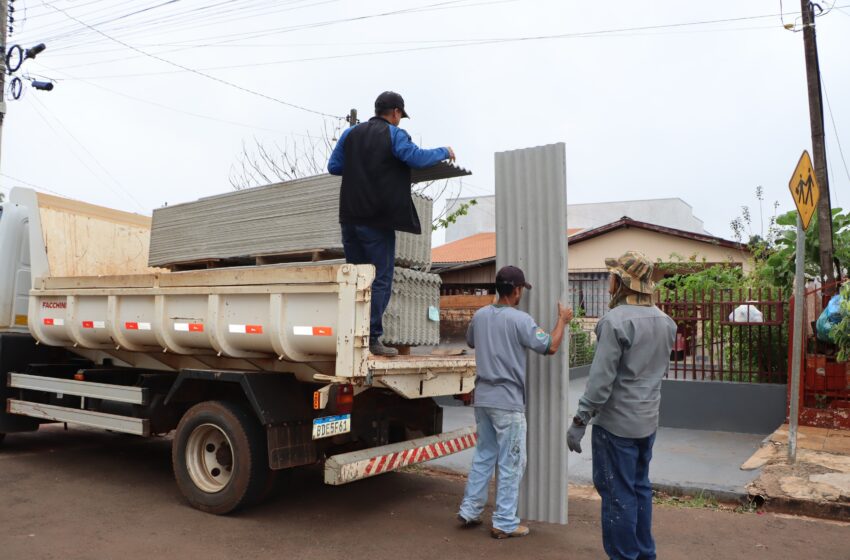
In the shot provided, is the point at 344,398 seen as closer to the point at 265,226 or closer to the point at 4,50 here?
the point at 265,226

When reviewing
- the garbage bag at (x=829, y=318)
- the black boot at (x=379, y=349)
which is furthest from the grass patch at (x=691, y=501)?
the garbage bag at (x=829, y=318)

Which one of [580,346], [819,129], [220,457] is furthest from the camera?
[580,346]

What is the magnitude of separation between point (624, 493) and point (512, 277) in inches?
63.1

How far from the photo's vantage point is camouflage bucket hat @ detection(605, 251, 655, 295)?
3.86 m

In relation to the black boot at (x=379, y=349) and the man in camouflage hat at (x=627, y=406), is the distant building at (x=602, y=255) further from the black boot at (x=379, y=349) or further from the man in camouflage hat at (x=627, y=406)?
the man in camouflage hat at (x=627, y=406)

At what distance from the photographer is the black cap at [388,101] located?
5.32 m

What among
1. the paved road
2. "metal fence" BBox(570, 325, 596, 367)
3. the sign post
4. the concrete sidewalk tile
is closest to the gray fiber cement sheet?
the paved road

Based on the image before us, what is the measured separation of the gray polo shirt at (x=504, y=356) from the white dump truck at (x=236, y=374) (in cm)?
57

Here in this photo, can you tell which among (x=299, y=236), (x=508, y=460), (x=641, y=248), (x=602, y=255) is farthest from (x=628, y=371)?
(x=602, y=255)

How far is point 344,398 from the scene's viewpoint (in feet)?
15.6

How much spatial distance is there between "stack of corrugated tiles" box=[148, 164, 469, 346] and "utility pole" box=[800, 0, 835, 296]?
610 cm

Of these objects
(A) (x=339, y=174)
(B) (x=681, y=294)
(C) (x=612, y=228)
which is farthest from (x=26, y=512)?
(C) (x=612, y=228)

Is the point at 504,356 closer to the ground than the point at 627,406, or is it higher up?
higher up

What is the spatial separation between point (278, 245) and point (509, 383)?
Answer: 8.50 feet
